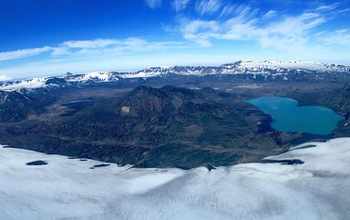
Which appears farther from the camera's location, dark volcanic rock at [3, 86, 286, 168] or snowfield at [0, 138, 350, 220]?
dark volcanic rock at [3, 86, 286, 168]

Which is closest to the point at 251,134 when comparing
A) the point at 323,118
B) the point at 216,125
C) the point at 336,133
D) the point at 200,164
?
the point at 216,125

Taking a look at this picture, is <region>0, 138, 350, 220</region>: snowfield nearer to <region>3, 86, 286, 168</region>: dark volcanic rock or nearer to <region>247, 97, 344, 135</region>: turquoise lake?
<region>3, 86, 286, 168</region>: dark volcanic rock

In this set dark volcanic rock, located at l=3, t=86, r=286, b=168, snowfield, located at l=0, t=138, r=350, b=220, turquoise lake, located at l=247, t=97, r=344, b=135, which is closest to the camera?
snowfield, located at l=0, t=138, r=350, b=220

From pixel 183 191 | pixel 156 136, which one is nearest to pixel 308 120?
pixel 156 136

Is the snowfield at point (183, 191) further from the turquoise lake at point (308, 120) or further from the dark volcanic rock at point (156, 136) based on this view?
the turquoise lake at point (308, 120)

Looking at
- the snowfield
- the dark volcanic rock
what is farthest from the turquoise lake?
the snowfield

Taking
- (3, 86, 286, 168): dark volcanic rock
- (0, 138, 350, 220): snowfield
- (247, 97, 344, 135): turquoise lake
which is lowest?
(247, 97, 344, 135): turquoise lake

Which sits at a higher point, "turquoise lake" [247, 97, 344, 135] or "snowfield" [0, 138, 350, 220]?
"snowfield" [0, 138, 350, 220]

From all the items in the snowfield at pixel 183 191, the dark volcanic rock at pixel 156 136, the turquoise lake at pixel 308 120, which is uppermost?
the snowfield at pixel 183 191

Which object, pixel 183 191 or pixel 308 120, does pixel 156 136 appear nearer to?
pixel 183 191

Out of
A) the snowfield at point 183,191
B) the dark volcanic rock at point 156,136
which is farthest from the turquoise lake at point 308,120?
the snowfield at point 183,191
